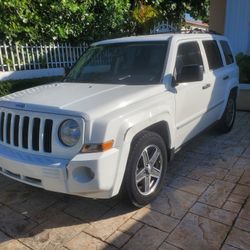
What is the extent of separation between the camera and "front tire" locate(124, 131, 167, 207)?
3094 mm

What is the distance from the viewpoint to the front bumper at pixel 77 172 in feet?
8.82

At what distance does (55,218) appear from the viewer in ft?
10.8

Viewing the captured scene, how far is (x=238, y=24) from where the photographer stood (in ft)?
29.0

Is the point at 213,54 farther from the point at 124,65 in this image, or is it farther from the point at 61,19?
the point at 61,19

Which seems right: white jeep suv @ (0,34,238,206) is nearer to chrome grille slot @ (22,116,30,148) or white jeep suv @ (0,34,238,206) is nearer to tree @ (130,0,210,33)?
chrome grille slot @ (22,116,30,148)

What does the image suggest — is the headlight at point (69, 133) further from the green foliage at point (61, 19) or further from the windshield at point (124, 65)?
the green foliage at point (61, 19)

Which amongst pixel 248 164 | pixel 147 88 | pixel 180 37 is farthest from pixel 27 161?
pixel 248 164

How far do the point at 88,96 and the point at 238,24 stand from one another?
720 cm

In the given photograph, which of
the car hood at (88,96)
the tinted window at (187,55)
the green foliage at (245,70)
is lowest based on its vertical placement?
the green foliage at (245,70)

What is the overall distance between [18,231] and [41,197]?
0.66 meters

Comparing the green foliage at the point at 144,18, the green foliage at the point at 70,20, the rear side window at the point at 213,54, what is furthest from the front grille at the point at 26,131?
the green foliage at the point at 144,18

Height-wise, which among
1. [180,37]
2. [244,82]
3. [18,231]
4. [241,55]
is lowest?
A: [18,231]

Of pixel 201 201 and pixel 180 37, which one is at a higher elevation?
pixel 180 37

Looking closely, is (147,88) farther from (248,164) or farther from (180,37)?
(248,164)
